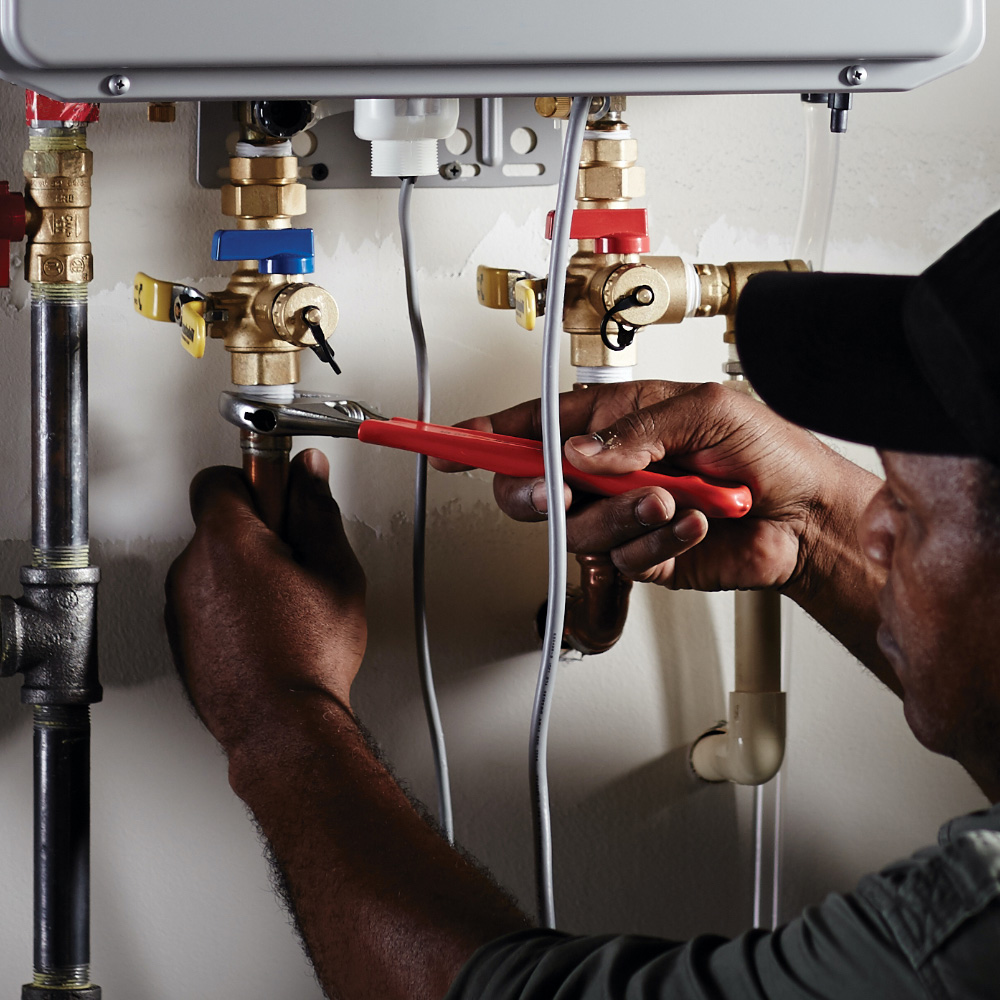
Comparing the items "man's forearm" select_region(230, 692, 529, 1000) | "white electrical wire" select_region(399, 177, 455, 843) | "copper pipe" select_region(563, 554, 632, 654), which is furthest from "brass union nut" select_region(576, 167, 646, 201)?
"man's forearm" select_region(230, 692, 529, 1000)

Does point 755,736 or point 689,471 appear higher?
point 689,471

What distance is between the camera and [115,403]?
66 centimetres

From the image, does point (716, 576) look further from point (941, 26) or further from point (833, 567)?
point (941, 26)

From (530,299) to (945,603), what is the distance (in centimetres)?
27

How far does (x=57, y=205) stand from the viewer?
0.57m

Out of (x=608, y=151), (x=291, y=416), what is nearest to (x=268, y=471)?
(x=291, y=416)

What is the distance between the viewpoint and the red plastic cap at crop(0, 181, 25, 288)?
551mm

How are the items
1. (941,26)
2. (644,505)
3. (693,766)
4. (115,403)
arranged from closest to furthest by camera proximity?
1. (941,26)
2. (644,505)
3. (115,403)
4. (693,766)

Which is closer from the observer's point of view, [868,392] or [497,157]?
[868,392]

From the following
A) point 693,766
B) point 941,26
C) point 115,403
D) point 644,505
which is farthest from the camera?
point 693,766

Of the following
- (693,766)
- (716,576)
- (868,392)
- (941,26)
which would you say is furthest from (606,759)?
(941,26)

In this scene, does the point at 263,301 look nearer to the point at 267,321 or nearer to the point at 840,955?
the point at 267,321

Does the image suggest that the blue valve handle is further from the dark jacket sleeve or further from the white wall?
the dark jacket sleeve

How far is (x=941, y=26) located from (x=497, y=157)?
12.8 inches
